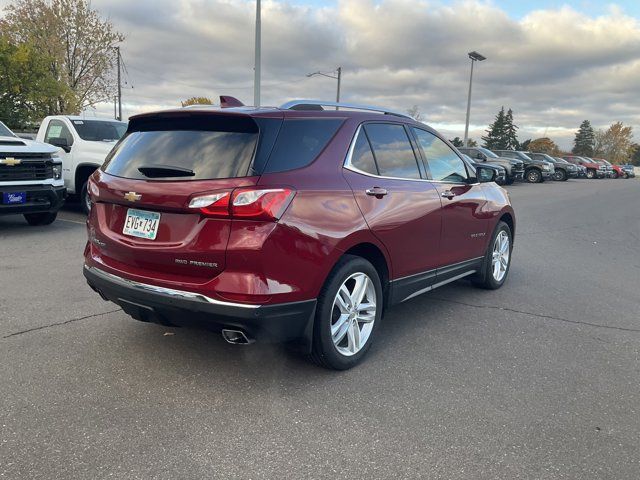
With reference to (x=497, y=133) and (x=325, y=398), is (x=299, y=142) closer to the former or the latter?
(x=325, y=398)

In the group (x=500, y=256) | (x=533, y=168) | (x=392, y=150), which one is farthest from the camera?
(x=533, y=168)

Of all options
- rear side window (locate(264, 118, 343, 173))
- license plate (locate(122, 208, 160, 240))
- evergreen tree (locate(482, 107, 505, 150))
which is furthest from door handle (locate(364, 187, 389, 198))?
evergreen tree (locate(482, 107, 505, 150))

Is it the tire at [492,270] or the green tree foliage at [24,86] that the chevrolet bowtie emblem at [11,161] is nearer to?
the tire at [492,270]

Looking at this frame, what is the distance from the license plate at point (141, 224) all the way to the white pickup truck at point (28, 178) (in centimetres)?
535

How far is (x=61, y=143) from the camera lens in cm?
952

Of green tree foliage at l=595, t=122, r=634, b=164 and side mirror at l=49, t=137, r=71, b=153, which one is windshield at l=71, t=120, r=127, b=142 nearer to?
side mirror at l=49, t=137, r=71, b=153

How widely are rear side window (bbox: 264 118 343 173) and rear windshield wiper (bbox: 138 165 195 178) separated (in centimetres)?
51

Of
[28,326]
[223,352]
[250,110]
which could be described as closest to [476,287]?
[223,352]

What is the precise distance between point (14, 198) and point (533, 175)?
97.0 ft

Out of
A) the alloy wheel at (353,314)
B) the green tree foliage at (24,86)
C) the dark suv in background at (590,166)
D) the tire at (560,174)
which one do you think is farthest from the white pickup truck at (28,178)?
the dark suv in background at (590,166)

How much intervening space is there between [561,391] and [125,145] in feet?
11.1

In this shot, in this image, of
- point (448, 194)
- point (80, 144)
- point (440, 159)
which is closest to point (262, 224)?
point (448, 194)

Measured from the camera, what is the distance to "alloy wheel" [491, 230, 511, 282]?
593 centimetres

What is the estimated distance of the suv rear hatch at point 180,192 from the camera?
306 centimetres
